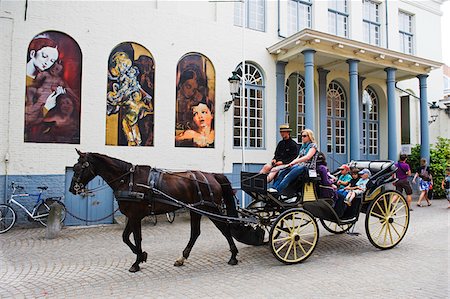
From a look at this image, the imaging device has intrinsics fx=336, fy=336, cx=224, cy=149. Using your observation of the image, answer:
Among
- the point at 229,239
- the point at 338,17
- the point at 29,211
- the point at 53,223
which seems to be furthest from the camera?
the point at 338,17

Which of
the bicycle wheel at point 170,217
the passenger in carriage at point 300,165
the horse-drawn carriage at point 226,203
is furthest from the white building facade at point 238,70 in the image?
the passenger in carriage at point 300,165

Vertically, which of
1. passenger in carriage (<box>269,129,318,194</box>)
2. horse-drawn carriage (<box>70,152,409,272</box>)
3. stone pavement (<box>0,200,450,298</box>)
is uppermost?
passenger in carriage (<box>269,129,318,194</box>)

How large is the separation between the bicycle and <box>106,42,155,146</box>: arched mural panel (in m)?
2.06

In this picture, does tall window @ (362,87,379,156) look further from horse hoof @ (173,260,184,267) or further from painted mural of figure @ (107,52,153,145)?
horse hoof @ (173,260,184,267)

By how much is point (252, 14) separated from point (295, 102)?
349 cm

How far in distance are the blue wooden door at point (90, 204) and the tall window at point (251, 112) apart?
434cm

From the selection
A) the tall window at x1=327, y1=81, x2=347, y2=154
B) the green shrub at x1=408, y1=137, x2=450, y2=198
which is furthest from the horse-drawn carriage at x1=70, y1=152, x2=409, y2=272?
the green shrub at x1=408, y1=137, x2=450, y2=198

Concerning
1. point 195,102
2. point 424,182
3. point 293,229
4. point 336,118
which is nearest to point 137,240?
point 293,229

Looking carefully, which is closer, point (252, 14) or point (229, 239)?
point (229, 239)

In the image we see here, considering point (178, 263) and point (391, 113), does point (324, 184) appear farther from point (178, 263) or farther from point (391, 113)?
point (391, 113)

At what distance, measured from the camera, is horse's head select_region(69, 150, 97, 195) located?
16.3 feet

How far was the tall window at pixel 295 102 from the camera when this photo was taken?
39.2ft

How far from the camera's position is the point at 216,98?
10.8 m

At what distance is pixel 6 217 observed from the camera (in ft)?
26.0
